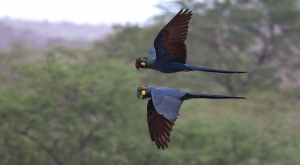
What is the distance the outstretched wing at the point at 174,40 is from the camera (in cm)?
370

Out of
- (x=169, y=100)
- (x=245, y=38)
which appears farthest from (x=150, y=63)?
(x=245, y=38)

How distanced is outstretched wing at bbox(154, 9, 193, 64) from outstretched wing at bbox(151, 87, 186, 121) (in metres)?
0.37

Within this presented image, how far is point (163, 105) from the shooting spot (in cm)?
331

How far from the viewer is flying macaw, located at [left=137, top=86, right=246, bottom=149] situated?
326 centimetres

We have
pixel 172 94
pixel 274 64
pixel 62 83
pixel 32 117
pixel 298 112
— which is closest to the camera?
pixel 172 94

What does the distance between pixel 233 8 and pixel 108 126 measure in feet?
38.7

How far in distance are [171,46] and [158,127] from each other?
2.72 ft

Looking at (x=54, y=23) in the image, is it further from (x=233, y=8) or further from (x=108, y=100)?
(x=108, y=100)

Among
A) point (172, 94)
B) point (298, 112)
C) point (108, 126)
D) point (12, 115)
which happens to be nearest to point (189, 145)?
point (108, 126)

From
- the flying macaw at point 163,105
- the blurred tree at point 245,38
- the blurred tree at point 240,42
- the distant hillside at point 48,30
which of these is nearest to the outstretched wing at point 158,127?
the flying macaw at point 163,105

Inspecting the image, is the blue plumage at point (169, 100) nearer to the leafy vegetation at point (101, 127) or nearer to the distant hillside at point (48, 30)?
the leafy vegetation at point (101, 127)

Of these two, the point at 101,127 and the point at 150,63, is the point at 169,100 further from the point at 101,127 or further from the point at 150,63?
the point at 101,127

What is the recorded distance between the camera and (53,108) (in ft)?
51.9

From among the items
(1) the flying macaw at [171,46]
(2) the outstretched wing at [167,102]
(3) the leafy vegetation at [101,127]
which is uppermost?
(1) the flying macaw at [171,46]
